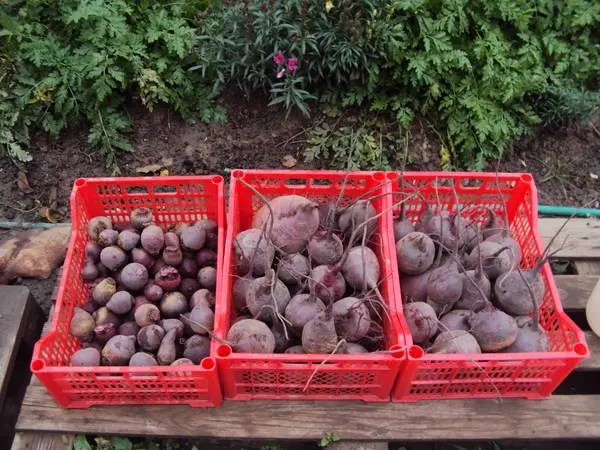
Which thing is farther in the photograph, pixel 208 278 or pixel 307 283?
pixel 208 278

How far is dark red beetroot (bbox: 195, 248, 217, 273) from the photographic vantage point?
2.46 metres

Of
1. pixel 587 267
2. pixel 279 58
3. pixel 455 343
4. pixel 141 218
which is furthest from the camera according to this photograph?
pixel 279 58

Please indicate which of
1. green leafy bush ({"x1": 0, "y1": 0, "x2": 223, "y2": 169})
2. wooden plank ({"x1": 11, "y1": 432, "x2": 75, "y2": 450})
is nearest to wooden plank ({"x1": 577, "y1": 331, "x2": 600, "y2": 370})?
wooden plank ({"x1": 11, "y1": 432, "x2": 75, "y2": 450})

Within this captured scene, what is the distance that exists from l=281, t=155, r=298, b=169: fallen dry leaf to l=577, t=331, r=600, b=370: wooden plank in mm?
1911

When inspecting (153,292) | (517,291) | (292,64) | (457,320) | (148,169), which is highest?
(292,64)

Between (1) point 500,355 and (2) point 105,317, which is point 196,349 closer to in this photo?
(2) point 105,317

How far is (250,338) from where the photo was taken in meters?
1.93

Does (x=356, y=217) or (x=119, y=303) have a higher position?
(x=356, y=217)

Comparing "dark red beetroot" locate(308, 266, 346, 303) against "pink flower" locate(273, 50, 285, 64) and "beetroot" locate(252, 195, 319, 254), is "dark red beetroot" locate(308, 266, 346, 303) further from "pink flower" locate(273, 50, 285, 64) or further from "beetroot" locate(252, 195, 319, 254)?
"pink flower" locate(273, 50, 285, 64)

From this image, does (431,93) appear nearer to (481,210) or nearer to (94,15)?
(481,210)

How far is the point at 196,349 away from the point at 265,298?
0.36 metres

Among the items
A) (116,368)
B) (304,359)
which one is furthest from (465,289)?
(116,368)

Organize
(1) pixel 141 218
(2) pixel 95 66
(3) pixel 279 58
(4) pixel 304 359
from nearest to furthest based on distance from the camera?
(4) pixel 304 359, (1) pixel 141 218, (3) pixel 279 58, (2) pixel 95 66

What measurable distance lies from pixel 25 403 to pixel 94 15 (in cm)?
218
